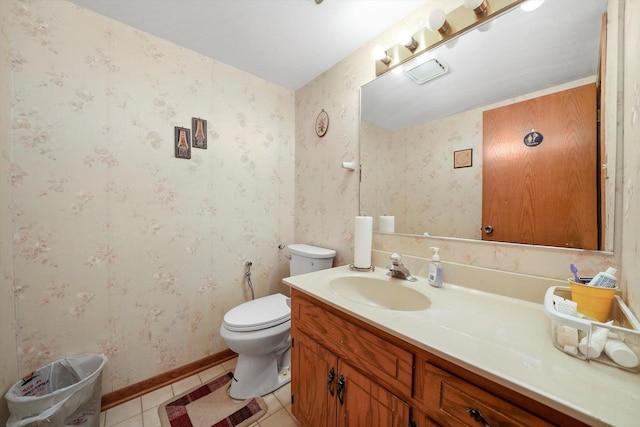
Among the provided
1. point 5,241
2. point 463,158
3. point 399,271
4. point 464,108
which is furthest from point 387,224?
point 5,241

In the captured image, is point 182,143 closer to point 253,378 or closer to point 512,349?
point 253,378

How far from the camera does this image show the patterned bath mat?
1206 millimetres

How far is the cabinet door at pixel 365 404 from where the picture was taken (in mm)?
678

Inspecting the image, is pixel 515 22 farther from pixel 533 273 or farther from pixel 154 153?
pixel 154 153

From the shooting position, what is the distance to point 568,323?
53 centimetres

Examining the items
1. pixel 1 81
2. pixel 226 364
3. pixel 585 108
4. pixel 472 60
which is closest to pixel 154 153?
pixel 1 81

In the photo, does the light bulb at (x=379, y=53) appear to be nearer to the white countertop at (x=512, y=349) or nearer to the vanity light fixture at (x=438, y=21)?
the vanity light fixture at (x=438, y=21)

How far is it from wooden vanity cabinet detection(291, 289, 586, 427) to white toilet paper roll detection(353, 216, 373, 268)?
0.41 m

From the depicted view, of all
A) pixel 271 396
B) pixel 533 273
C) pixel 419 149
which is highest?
pixel 419 149

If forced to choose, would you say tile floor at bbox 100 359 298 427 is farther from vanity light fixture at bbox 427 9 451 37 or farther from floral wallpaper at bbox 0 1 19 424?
vanity light fixture at bbox 427 9 451 37

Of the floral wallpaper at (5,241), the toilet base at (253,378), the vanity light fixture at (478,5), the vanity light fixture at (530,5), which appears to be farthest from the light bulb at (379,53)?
the toilet base at (253,378)

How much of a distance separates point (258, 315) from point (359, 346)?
0.81 meters

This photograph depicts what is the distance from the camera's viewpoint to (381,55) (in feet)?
4.17

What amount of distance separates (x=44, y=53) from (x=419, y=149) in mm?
1953
